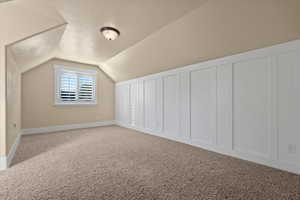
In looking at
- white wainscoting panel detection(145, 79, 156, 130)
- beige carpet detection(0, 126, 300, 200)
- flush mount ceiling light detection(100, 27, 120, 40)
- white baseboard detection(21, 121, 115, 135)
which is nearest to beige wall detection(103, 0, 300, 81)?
flush mount ceiling light detection(100, 27, 120, 40)

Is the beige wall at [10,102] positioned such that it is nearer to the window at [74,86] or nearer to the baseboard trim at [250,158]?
the window at [74,86]

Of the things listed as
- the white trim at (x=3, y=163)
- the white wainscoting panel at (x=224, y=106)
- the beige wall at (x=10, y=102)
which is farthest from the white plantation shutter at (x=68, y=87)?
the white wainscoting panel at (x=224, y=106)

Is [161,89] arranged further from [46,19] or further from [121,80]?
[46,19]

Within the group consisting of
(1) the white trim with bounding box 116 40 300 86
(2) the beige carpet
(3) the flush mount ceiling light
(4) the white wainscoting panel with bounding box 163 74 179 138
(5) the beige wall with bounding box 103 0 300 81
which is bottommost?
(2) the beige carpet

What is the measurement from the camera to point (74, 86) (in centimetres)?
518

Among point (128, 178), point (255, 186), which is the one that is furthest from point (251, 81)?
point (128, 178)

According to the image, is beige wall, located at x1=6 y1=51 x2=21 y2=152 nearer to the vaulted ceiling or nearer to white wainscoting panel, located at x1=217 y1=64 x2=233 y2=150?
the vaulted ceiling

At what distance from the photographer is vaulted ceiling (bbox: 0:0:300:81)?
189cm

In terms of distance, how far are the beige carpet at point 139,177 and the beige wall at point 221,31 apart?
2059mm

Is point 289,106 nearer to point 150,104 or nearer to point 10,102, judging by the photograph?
point 150,104

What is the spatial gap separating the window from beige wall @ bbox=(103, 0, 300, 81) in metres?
2.76

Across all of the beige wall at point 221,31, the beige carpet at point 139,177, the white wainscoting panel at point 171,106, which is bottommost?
the beige carpet at point 139,177

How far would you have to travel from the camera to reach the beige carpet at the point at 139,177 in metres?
1.54

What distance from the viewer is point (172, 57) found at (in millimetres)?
3322
